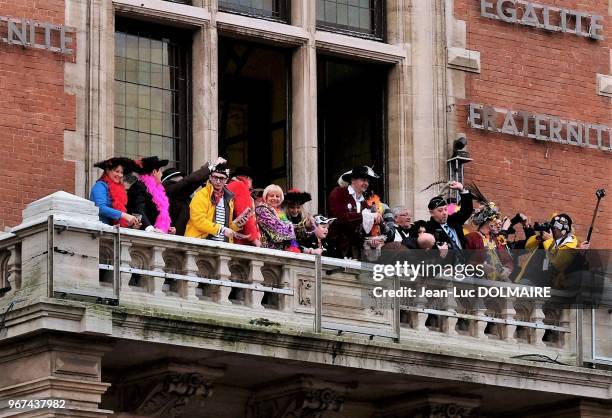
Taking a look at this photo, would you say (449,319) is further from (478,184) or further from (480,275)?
(478,184)

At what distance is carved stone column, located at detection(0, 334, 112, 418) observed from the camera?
21.9 metres

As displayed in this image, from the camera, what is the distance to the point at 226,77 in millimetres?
29109

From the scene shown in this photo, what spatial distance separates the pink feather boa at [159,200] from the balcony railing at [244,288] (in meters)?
0.61

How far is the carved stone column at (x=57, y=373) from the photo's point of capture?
21.9 m

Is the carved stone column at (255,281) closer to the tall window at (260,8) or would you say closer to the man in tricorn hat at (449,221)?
the man in tricorn hat at (449,221)

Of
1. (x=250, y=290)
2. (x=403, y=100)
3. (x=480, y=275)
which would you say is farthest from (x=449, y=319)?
(x=403, y=100)

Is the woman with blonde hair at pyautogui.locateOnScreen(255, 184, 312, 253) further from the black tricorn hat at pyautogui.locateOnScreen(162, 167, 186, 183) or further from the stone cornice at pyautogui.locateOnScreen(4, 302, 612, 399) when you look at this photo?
the stone cornice at pyautogui.locateOnScreen(4, 302, 612, 399)

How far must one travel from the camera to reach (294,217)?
2502cm

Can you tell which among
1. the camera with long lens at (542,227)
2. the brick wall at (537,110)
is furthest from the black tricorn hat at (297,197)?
the brick wall at (537,110)

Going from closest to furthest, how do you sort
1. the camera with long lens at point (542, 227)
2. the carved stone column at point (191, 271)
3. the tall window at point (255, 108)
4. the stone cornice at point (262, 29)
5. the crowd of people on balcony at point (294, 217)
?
1. the carved stone column at point (191, 271)
2. the crowd of people on balcony at point (294, 217)
3. the camera with long lens at point (542, 227)
4. the stone cornice at point (262, 29)
5. the tall window at point (255, 108)

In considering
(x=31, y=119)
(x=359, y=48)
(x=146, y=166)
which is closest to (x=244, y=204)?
(x=146, y=166)

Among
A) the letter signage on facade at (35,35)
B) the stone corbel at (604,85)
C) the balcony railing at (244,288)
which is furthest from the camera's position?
the stone corbel at (604,85)

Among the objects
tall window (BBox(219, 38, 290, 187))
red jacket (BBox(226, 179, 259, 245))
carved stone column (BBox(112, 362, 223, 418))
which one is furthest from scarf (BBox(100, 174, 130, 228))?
tall window (BBox(219, 38, 290, 187))

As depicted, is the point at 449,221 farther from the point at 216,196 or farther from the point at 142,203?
A: the point at 142,203
